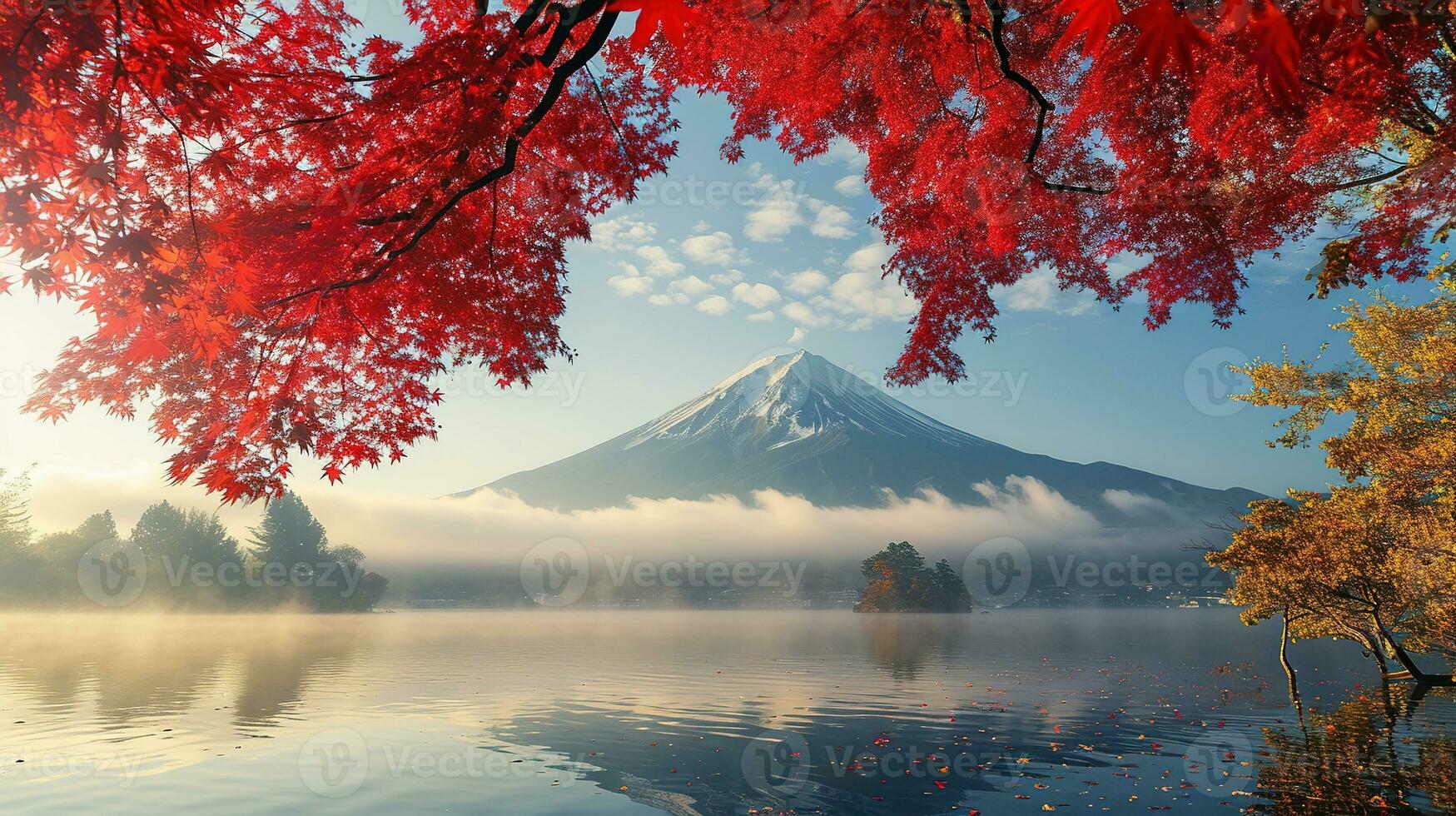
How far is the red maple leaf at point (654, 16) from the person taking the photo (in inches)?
80.1

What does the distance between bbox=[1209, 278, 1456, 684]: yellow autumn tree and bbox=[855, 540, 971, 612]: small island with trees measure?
271 feet

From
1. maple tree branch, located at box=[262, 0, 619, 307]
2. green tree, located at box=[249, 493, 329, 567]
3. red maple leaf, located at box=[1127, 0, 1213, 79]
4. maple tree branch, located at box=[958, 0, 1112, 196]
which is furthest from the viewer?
green tree, located at box=[249, 493, 329, 567]

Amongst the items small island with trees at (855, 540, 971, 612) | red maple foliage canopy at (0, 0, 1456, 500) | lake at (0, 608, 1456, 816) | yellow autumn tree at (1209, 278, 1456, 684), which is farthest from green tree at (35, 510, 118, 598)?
yellow autumn tree at (1209, 278, 1456, 684)

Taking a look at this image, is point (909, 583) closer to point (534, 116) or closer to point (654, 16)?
point (534, 116)

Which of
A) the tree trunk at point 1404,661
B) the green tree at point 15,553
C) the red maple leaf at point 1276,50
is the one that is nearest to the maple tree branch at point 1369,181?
the red maple leaf at point 1276,50

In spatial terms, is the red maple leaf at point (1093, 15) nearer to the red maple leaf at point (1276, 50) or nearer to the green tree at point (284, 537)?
the red maple leaf at point (1276, 50)

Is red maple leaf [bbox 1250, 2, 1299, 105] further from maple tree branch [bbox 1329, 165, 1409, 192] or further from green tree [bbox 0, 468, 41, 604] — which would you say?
green tree [bbox 0, 468, 41, 604]

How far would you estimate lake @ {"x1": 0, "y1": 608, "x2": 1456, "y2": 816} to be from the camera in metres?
11.8

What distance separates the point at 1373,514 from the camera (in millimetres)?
16625

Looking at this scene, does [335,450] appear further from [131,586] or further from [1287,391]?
[131,586]

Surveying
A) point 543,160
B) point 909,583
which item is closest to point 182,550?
point 909,583

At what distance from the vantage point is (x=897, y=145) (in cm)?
1012

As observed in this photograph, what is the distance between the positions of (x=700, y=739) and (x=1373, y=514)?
51.8 feet

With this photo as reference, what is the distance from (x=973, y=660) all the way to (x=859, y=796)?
106 feet
